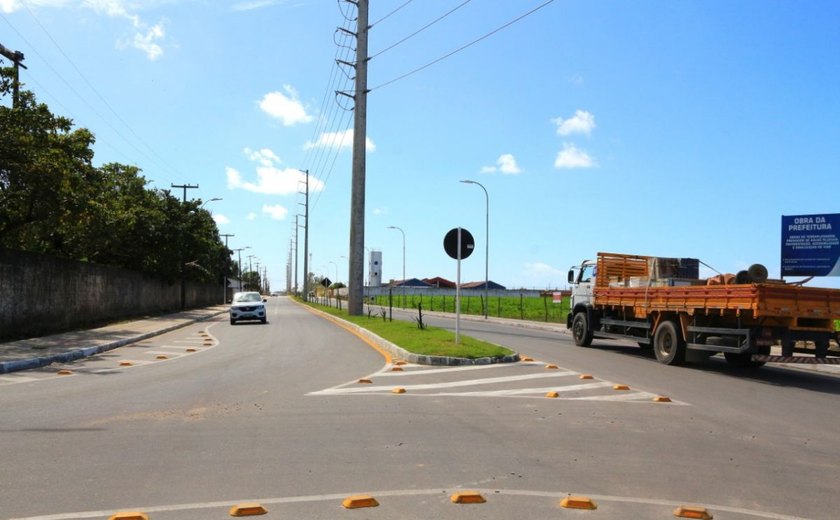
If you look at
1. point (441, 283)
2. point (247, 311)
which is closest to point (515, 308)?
point (247, 311)

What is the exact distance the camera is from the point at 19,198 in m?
19.0

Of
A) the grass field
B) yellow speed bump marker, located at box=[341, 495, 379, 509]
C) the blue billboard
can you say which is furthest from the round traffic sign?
the blue billboard

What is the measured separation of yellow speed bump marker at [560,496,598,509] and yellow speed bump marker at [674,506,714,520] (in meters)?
0.60

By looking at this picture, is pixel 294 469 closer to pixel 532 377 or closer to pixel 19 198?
pixel 532 377

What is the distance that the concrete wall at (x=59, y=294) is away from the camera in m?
18.8

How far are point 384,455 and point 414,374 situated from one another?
6.05 metres

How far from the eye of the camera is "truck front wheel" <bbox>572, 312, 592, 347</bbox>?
1922cm

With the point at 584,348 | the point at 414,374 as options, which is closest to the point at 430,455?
the point at 414,374

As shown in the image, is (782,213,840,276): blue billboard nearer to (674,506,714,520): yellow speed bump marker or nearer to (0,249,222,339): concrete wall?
(674,506,714,520): yellow speed bump marker

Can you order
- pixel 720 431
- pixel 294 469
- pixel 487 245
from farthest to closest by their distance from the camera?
pixel 487 245
pixel 720 431
pixel 294 469

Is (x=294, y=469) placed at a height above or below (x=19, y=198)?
below

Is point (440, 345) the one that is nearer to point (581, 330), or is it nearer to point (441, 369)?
point (441, 369)

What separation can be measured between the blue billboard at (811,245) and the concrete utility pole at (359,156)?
1805cm

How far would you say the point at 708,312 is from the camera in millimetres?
13586
